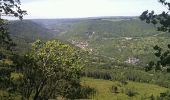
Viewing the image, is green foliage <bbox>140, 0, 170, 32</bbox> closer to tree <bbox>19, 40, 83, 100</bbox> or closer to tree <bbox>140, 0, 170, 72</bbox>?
tree <bbox>140, 0, 170, 72</bbox>

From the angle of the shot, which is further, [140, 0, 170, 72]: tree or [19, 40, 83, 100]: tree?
[19, 40, 83, 100]: tree

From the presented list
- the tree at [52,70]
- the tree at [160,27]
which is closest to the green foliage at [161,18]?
the tree at [160,27]

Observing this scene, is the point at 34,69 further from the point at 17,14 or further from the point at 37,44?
the point at 17,14

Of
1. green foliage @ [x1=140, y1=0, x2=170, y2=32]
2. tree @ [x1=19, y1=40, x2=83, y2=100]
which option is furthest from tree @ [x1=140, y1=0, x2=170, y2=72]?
tree @ [x1=19, y1=40, x2=83, y2=100]

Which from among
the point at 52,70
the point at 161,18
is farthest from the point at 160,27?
the point at 52,70

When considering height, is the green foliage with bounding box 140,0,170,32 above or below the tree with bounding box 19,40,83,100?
above

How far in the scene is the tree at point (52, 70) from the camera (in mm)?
39438

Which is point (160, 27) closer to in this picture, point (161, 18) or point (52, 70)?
point (161, 18)

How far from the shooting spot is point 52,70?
40.2 m

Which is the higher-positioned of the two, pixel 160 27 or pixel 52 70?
pixel 160 27

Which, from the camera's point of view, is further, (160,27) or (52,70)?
(52,70)

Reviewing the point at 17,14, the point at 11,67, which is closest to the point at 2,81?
the point at 11,67

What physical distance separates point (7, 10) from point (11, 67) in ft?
19.1

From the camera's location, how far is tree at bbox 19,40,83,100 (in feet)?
129
